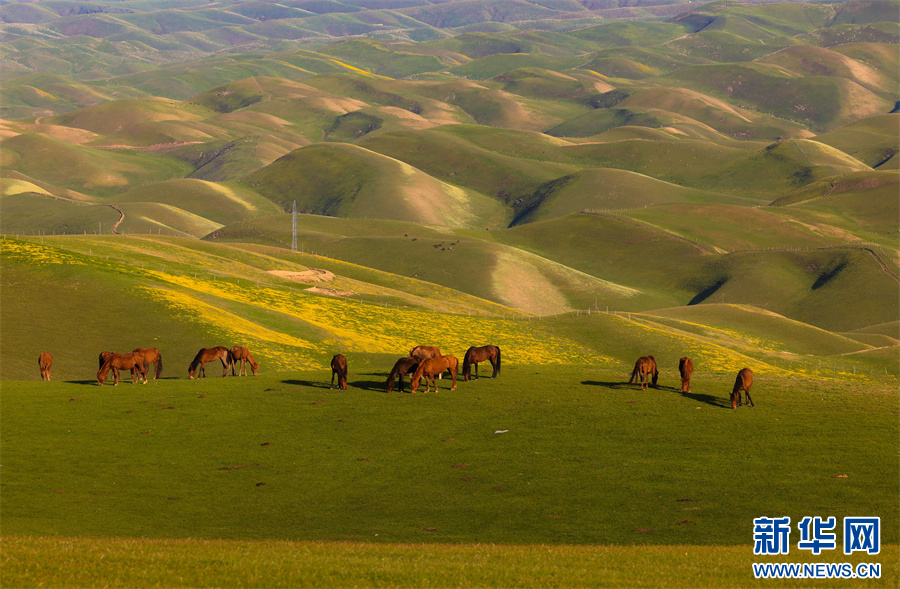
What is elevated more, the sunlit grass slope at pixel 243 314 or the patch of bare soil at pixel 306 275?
the patch of bare soil at pixel 306 275

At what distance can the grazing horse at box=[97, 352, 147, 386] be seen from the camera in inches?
1881

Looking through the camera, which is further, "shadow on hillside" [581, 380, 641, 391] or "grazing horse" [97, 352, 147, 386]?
"shadow on hillside" [581, 380, 641, 391]

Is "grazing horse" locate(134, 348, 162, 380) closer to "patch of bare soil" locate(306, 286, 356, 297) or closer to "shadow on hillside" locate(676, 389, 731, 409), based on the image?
"shadow on hillside" locate(676, 389, 731, 409)

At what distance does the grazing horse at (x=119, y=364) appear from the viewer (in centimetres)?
4778

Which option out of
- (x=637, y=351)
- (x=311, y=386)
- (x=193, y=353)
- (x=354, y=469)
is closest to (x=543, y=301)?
(x=637, y=351)

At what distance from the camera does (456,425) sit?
41000 mm

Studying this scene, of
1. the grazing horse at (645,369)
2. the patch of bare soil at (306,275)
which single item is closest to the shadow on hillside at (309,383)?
the grazing horse at (645,369)

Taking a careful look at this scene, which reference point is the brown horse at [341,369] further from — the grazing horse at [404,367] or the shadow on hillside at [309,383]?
the grazing horse at [404,367]

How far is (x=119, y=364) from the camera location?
159 ft

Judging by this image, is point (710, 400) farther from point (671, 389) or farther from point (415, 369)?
point (415, 369)

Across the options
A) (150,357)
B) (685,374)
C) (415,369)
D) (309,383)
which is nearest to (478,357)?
(415,369)

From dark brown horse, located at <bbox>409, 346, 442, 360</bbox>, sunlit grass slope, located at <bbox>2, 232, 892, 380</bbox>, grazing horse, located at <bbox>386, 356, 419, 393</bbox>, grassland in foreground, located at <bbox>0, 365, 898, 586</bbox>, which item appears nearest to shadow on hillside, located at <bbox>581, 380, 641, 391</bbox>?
grassland in foreground, located at <bbox>0, 365, 898, 586</bbox>

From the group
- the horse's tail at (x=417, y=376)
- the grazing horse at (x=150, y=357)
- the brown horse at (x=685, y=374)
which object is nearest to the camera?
the horse's tail at (x=417, y=376)

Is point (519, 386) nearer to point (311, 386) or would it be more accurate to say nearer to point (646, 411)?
point (646, 411)
